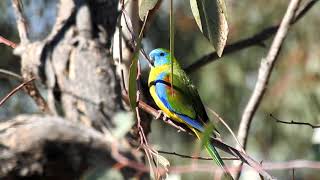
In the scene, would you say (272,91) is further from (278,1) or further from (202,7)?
(202,7)

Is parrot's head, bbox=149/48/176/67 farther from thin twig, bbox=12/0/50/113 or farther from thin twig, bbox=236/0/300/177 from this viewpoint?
thin twig, bbox=12/0/50/113

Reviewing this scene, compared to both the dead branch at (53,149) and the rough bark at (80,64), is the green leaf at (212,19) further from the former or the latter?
the dead branch at (53,149)

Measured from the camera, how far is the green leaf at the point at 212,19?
71.3 inches

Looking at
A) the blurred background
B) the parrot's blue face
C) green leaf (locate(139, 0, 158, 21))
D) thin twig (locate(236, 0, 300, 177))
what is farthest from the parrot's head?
the blurred background

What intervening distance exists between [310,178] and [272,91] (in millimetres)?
657

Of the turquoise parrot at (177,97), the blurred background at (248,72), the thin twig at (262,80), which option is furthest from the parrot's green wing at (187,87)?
the blurred background at (248,72)

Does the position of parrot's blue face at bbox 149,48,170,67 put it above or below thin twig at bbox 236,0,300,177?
below

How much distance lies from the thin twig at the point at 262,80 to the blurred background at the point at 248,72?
2.12 m

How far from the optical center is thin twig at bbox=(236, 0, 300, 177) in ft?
7.73

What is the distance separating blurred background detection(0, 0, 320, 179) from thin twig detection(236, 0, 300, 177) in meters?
2.12

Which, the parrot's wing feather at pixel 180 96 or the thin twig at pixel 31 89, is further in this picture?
the parrot's wing feather at pixel 180 96

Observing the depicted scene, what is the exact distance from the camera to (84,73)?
2.11 metres

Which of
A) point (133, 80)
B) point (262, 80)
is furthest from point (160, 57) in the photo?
point (133, 80)

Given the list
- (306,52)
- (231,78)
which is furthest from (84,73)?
(231,78)
